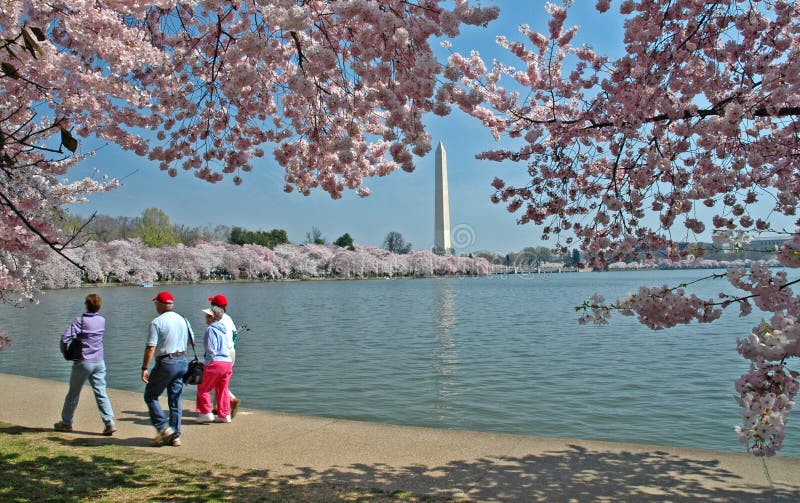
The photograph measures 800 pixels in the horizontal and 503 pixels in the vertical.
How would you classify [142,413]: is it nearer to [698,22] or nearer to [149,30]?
[149,30]

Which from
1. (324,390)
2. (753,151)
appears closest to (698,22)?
(753,151)

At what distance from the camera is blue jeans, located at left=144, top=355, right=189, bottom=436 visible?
19.3 feet

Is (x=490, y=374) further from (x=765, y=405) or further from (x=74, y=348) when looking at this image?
(x=765, y=405)

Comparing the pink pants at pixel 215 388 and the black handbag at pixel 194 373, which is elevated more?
the black handbag at pixel 194 373

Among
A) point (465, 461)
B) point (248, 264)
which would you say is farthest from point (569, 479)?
point (248, 264)

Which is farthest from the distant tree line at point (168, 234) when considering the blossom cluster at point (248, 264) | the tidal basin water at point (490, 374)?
the tidal basin water at point (490, 374)

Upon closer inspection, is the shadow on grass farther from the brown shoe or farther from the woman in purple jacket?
the brown shoe

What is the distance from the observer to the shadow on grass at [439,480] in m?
4.46

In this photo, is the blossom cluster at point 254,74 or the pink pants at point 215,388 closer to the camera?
the blossom cluster at point 254,74

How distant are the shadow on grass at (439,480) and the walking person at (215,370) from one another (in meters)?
1.47

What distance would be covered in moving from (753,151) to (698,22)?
1046 mm

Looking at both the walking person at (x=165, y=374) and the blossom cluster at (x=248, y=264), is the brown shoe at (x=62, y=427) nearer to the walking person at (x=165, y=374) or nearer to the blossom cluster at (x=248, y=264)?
the walking person at (x=165, y=374)

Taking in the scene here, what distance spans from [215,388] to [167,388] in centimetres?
103

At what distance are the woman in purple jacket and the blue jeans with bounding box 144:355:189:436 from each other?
0.75 metres
